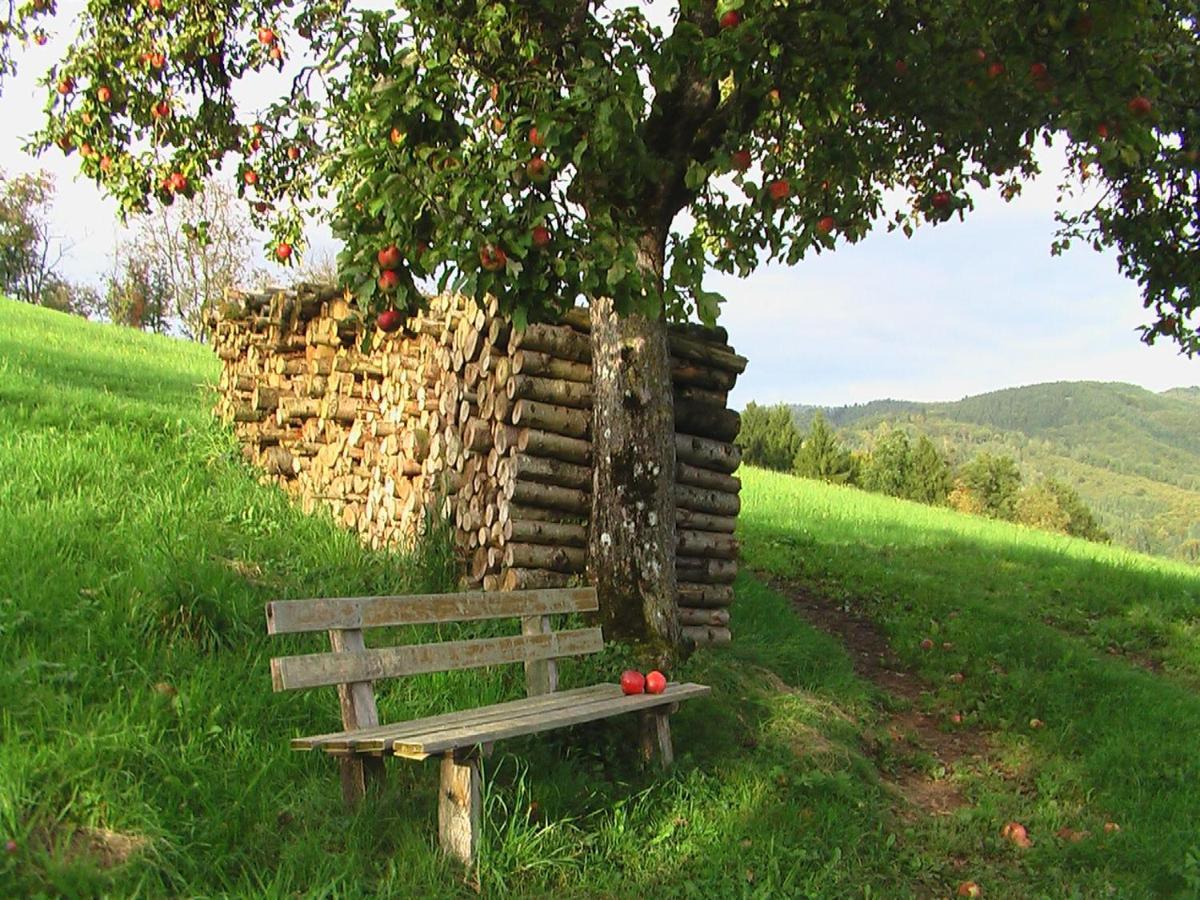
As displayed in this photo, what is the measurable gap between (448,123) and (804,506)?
13.7m

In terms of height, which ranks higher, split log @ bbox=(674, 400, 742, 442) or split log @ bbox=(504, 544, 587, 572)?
split log @ bbox=(674, 400, 742, 442)

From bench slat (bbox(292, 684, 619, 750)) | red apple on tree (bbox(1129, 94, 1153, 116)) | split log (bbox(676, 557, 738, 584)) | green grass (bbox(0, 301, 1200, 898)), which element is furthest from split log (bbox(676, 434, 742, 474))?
red apple on tree (bbox(1129, 94, 1153, 116))

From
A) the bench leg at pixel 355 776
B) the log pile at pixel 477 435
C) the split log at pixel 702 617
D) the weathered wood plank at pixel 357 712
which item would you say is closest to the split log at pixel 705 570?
the log pile at pixel 477 435

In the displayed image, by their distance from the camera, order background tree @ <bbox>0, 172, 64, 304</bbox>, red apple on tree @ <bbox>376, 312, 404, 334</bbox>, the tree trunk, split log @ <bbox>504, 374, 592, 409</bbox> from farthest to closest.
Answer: background tree @ <bbox>0, 172, 64, 304</bbox> → split log @ <bbox>504, 374, 592, 409</bbox> → the tree trunk → red apple on tree @ <bbox>376, 312, 404, 334</bbox>

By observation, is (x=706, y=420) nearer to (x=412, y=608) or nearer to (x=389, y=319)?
(x=389, y=319)

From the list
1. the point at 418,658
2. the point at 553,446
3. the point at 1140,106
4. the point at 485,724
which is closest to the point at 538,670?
the point at 418,658

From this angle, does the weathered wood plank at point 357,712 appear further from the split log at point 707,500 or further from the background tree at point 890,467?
the background tree at point 890,467

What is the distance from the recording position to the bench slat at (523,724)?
3395 millimetres

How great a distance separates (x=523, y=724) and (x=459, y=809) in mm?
378

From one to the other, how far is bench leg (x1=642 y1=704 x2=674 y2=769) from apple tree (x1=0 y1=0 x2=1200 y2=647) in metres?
1.23

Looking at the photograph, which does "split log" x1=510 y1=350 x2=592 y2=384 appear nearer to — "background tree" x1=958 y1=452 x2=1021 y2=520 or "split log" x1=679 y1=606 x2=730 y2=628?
"split log" x1=679 y1=606 x2=730 y2=628

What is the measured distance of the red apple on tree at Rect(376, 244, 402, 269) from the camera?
16.6 feet

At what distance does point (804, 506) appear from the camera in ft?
59.1

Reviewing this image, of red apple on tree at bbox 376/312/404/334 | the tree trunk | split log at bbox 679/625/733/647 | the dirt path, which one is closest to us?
red apple on tree at bbox 376/312/404/334
